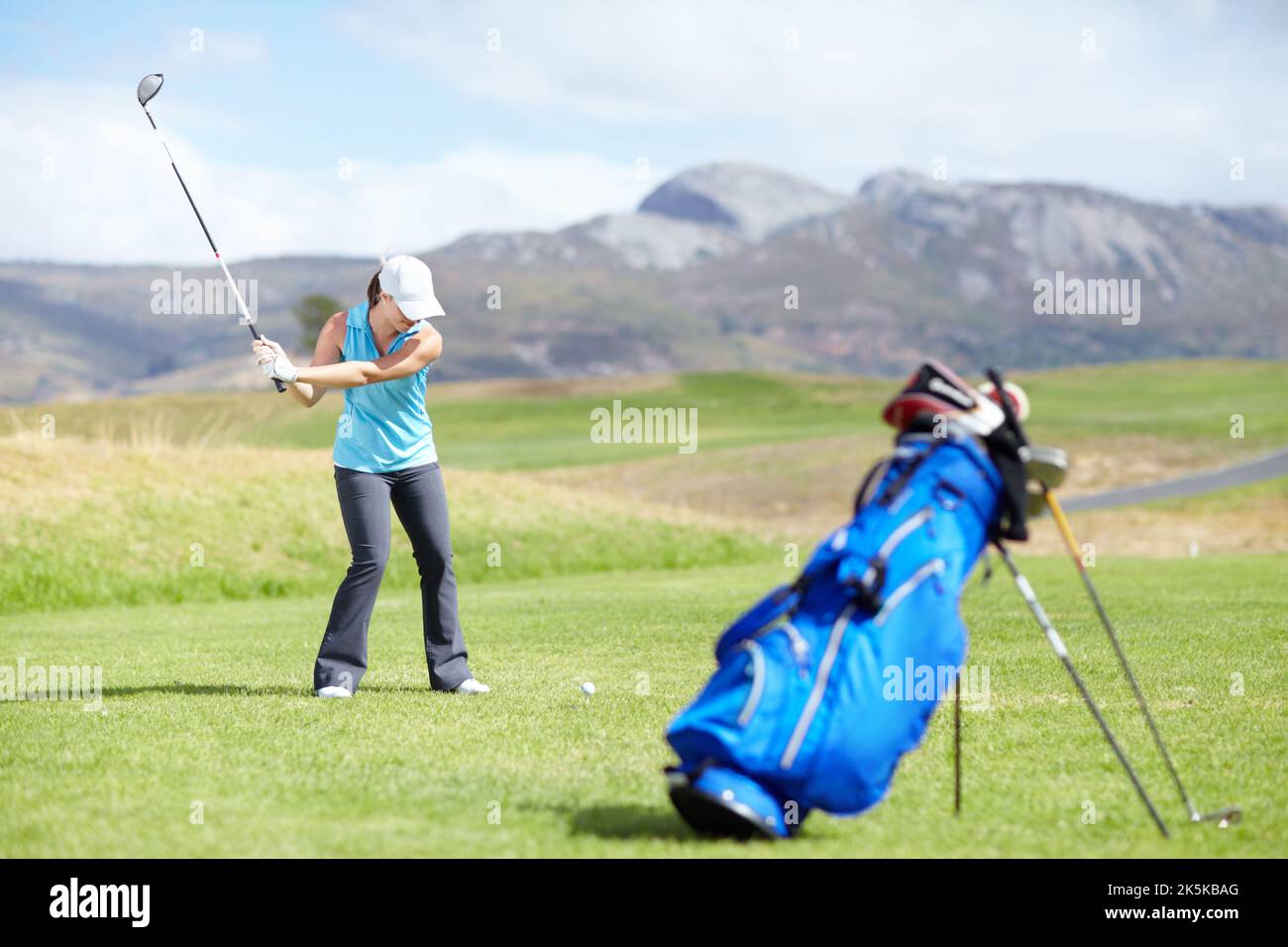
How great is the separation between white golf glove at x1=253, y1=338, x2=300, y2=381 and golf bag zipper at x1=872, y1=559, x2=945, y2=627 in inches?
143

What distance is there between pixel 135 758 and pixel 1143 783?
4.36 metres

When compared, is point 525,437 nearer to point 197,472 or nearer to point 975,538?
point 197,472

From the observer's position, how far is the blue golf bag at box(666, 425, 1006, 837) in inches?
184

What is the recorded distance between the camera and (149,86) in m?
9.07

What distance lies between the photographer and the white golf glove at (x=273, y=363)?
7.23 m

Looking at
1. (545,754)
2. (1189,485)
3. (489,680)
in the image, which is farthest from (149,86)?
(1189,485)

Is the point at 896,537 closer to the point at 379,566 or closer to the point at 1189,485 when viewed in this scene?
the point at 379,566

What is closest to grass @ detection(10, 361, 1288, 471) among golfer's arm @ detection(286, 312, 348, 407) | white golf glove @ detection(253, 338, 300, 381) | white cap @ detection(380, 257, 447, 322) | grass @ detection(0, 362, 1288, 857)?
grass @ detection(0, 362, 1288, 857)

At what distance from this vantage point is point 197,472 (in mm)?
21641
